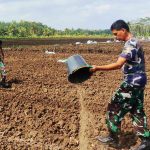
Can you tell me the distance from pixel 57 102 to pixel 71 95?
3.38 ft

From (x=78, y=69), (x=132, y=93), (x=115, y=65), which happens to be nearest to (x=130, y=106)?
(x=132, y=93)

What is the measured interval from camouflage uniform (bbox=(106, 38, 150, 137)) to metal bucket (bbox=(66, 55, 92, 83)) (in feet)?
1.82

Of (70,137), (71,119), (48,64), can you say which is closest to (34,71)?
(48,64)

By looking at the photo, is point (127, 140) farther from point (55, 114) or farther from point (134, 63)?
point (55, 114)

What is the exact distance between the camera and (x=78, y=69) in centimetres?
634

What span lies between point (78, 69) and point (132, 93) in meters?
0.90

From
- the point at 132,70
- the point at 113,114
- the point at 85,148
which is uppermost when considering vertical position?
the point at 132,70

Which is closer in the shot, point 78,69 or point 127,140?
point 78,69

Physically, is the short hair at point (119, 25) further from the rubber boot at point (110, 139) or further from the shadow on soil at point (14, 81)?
the shadow on soil at point (14, 81)

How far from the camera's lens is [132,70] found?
6.41 meters

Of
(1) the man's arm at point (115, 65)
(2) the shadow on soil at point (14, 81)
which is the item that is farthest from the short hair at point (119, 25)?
(2) the shadow on soil at point (14, 81)

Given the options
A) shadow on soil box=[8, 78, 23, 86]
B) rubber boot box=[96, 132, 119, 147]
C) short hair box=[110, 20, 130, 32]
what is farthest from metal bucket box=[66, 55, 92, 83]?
shadow on soil box=[8, 78, 23, 86]

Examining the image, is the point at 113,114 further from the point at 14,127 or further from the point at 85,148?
the point at 14,127

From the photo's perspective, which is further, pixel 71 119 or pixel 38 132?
pixel 71 119
